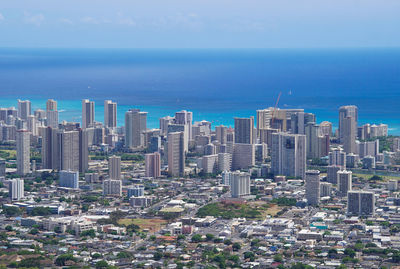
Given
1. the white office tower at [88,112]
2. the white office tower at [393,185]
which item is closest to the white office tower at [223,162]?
the white office tower at [393,185]

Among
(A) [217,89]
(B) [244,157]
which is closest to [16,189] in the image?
(B) [244,157]

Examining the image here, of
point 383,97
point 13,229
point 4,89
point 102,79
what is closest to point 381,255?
point 13,229

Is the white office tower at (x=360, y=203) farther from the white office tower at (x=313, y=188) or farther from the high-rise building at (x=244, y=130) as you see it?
the high-rise building at (x=244, y=130)

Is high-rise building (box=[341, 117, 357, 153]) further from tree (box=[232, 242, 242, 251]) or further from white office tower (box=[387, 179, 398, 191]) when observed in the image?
tree (box=[232, 242, 242, 251])

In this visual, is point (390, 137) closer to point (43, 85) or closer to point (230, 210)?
point (230, 210)

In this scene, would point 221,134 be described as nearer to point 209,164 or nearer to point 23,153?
point 209,164

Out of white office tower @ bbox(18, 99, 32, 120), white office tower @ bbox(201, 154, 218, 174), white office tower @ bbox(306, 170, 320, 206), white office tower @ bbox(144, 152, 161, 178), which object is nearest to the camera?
white office tower @ bbox(306, 170, 320, 206)

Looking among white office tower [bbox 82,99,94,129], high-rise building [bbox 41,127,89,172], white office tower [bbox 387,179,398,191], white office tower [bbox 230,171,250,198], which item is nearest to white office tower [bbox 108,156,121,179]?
high-rise building [bbox 41,127,89,172]
